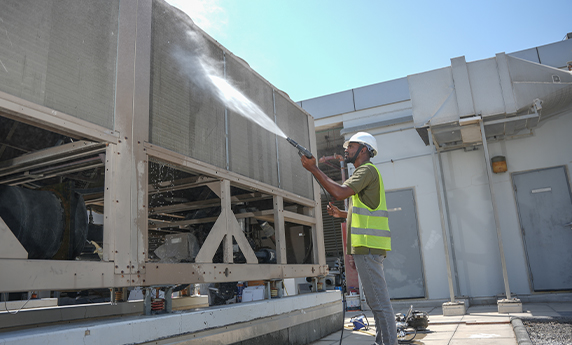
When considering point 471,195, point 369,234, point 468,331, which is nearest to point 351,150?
point 369,234

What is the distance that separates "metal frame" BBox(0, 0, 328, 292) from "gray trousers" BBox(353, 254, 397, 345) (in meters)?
1.21

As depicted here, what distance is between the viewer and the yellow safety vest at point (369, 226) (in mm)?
2934

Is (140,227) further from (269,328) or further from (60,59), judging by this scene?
(269,328)

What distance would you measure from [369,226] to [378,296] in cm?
49

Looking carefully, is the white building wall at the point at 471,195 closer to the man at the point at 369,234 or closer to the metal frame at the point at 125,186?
the man at the point at 369,234

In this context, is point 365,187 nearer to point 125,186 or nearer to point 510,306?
point 125,186

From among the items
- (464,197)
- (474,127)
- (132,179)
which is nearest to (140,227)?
(132,179)

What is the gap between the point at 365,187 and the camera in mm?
3096

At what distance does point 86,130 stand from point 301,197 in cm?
305

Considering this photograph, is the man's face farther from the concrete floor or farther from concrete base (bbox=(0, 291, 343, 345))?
the concrete floor

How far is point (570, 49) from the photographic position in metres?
7.99

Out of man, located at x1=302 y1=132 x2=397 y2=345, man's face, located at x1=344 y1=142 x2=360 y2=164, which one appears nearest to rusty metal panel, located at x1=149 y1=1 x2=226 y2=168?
man, located at x1=302 y1=132 x2=397 y2=345

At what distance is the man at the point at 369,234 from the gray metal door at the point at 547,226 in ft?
20.2

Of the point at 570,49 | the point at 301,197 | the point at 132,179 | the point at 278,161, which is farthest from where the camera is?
the point at 570,49
